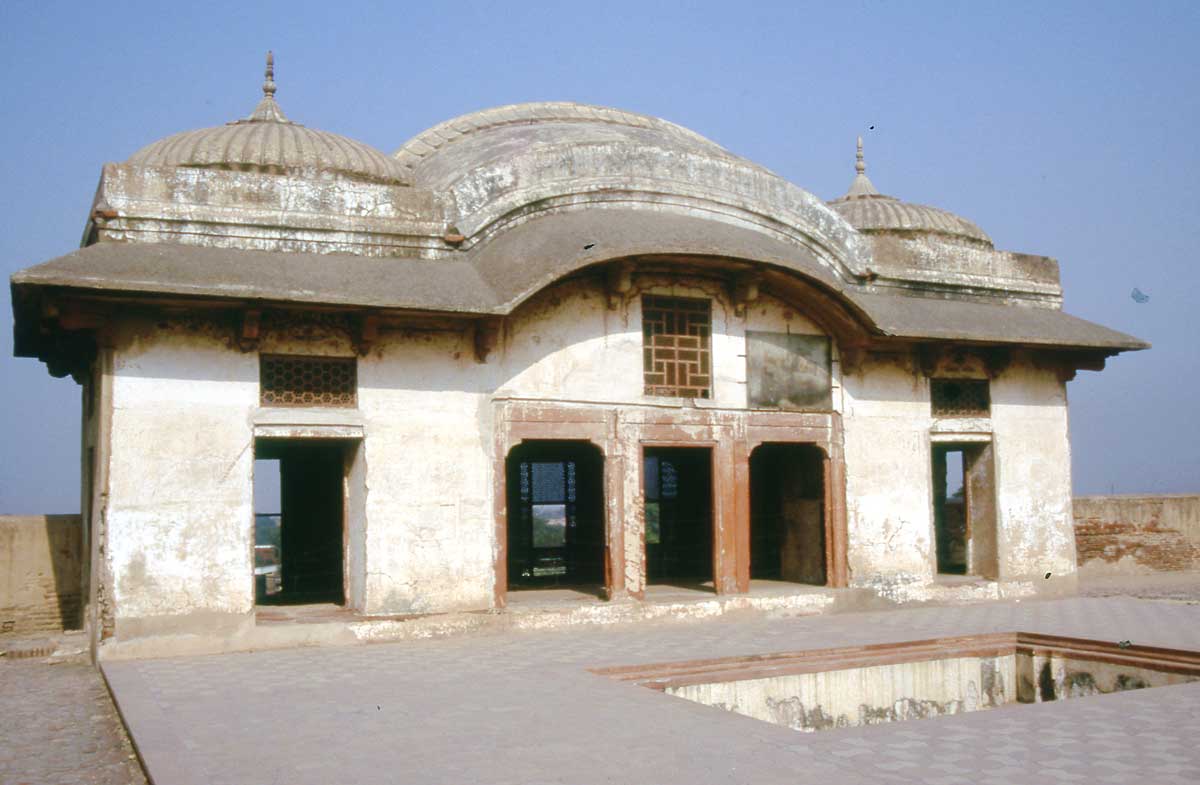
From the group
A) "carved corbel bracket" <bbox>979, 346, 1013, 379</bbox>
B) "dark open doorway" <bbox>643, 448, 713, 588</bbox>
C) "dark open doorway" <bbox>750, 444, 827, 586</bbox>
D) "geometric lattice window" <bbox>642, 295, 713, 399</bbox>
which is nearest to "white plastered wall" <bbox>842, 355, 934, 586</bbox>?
"dark open doorway" <bbox>750, 444, 827, 586</bbox>

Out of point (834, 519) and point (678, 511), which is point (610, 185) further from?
point (678, 511)

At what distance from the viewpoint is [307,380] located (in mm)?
9578

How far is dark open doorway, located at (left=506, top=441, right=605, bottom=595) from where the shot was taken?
13.7 m

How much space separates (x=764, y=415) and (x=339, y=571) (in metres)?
5.25

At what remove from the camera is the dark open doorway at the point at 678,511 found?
1423 cm

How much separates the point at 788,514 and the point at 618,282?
3796 millimetres

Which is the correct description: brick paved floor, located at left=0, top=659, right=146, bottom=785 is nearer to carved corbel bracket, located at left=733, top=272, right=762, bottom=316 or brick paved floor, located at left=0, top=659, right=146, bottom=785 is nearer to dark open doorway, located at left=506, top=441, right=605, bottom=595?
dark open doorway, located at left=506, top=441, right=605, bottom=595

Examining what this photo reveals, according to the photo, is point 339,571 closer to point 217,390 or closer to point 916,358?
point 217,390

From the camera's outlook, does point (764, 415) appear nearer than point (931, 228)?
Yes

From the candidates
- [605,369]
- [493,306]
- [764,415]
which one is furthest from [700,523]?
[493,306]

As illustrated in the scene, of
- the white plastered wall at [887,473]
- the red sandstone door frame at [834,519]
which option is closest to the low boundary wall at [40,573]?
the red sandstone door frame at [834,519]

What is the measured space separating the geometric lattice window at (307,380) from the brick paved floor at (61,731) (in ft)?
8.34

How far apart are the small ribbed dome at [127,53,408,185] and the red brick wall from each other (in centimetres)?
1072

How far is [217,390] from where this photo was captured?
30.0 feet
